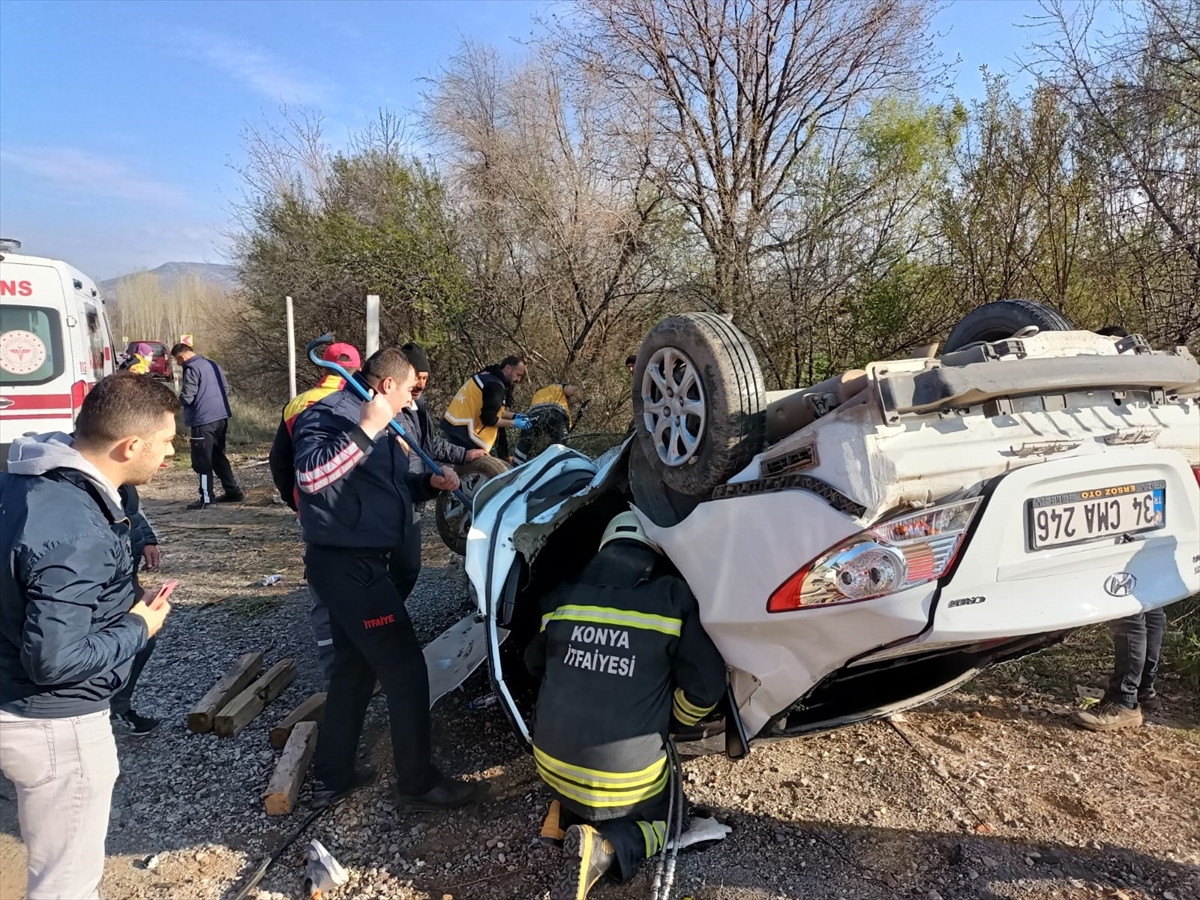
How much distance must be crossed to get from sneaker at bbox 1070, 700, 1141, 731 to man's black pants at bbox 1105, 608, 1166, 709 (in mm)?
34

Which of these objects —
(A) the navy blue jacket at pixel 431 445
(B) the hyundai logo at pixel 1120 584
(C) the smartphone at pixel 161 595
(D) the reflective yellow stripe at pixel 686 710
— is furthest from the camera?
(A) the navy blue jacket at pixel 431 445

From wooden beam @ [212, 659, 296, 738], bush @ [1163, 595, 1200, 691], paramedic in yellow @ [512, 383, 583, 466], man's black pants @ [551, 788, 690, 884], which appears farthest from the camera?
paramedic in yellow @ [512, 383, 583, 466]

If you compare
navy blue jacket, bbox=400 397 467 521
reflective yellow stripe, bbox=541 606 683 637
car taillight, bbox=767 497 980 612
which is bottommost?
reflective yellow stripe, bbox=541 606 683 637

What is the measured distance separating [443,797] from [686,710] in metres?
1.10

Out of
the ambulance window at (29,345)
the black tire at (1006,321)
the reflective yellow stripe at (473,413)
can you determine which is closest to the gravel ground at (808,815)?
the black tire at (1006,321)

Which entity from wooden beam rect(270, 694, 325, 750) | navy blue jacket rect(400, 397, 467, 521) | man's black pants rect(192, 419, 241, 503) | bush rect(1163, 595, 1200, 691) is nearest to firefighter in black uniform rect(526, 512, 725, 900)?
wooden beam rect(270, 694, 325, 750)

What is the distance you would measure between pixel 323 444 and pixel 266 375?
15853 millimetres

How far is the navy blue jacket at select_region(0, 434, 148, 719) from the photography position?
186cm

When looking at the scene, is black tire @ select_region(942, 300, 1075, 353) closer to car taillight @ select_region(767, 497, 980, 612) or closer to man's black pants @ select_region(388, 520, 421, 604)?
car taillight @ select_region(767, 497, 980, 612)

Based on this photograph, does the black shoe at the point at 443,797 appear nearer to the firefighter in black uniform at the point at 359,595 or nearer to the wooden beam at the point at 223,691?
the firefighter in black uniform at the point at 359,595

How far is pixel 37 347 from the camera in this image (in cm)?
683

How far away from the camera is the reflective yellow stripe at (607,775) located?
2381mm

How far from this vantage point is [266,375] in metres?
17.3

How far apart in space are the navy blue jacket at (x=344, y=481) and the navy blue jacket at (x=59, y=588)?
0.88m
